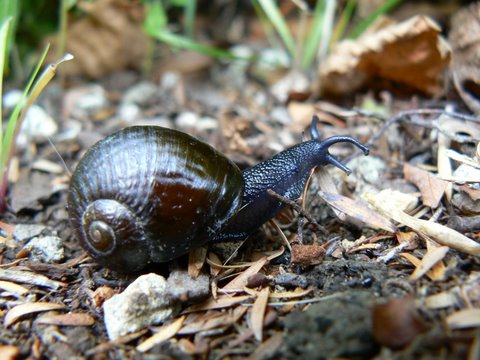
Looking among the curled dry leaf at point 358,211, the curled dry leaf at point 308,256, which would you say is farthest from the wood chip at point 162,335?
the curled dry leaf at point 358,211

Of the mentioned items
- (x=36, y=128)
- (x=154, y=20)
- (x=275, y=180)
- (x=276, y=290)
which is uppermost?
(x=154, y=20)

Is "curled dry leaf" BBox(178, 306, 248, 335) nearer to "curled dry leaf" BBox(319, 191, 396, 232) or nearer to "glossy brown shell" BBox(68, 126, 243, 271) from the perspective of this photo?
"glossy brown shell" BBox(68, 126, 243, 271)

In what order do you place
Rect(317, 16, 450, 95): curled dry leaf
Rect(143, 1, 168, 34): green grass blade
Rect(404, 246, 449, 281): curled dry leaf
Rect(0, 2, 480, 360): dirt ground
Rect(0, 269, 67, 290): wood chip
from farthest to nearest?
1. Rect(143, 1, 168, 34): green grass blade
2. Rect(317, 16, 450, 95): curled dry leaf
3. Rect(0, 269, 67, 290): wood chip
4. Rect(404, 246, 449, 281): curled dry leaf
5. Rect(0, 2, 480, 360): dirt ground

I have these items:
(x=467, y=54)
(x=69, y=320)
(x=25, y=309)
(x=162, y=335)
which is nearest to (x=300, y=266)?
(x=162, y=335)

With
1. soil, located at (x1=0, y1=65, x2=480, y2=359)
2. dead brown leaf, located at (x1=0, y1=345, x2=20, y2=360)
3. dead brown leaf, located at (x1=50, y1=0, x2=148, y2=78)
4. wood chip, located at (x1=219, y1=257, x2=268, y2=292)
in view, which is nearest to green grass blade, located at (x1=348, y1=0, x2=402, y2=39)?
soil, located at (x1=0, y1=65, x2=480, y2=359)

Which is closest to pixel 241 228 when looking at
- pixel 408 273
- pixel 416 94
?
pixel 408 273

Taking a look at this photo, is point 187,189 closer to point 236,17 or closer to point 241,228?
point 241,228

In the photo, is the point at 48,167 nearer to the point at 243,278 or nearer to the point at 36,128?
the point at 36,128
